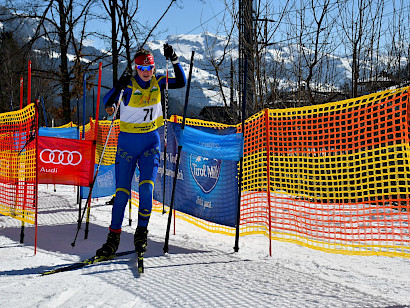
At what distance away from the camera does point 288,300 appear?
9.08ft

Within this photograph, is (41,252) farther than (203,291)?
Yes

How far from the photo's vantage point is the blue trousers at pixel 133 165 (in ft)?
13.3

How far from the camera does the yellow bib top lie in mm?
4148

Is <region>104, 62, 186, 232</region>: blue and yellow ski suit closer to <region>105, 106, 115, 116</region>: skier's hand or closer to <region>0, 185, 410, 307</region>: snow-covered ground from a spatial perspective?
<region>105, 106, 115, 116</region>: skier's hand

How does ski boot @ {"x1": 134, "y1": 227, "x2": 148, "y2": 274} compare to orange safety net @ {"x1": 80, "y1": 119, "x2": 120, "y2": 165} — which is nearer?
ski boot @ {"x1": 134, "y1": 227, "x2": 148, "y2": 274}

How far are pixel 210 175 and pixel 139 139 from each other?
4.31 ft

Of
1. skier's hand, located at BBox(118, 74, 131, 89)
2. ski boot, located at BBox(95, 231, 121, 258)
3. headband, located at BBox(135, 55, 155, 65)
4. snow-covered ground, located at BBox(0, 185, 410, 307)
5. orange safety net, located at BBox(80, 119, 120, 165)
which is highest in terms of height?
headband, located at BBox(135, 55, 155, 65)

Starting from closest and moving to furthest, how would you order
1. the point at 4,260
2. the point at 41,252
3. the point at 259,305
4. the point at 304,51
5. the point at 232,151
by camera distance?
the point at 259,305, the point at 4,260, the point at 41,252, the point at 232,151, the point at 304,51

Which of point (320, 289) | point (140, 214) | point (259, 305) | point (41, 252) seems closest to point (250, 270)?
point (320, 289)

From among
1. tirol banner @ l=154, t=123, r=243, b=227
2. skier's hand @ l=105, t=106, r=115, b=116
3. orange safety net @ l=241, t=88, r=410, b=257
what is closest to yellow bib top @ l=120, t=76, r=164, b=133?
skier's hand @ l=105, t=106, r=115, b=116

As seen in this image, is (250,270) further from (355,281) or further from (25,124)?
(25,124)

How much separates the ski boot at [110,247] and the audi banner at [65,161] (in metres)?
0.91

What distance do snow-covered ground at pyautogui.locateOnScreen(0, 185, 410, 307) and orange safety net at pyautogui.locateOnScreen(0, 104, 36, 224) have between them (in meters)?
0.38

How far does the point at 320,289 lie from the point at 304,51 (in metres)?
7.14
